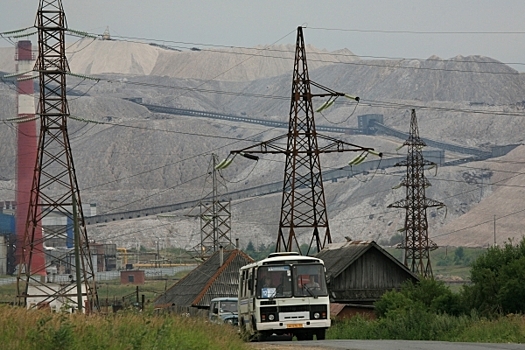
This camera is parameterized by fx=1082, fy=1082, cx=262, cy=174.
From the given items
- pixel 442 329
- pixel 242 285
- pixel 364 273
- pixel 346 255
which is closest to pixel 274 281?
pixel 242 285

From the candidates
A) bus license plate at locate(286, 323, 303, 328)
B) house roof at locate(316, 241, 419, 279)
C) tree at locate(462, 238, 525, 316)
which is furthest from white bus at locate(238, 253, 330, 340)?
house roof at locate(316, 241, 419, 279)

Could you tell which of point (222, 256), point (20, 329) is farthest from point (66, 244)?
A: point (20, 329)

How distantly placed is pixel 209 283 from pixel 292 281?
27.2 m

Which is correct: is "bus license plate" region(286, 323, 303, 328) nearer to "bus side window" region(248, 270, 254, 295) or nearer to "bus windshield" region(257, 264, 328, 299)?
"bus windshield" region(257, 264, 328, 299)

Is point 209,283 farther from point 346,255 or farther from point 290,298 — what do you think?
point 290,298

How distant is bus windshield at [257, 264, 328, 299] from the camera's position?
2619cm

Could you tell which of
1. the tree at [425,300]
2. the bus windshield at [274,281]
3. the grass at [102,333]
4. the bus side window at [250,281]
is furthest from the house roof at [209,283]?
the grass at [102,333]

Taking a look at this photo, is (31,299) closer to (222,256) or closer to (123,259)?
(222,256)

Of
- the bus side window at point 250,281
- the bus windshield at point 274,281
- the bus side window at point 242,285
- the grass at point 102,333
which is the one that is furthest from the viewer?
the bus side window at point 242,285

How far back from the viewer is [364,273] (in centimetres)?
4541

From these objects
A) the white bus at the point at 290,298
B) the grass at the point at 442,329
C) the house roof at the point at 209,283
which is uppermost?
the house roof at the point at 209,283

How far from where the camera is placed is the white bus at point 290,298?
85.4ft

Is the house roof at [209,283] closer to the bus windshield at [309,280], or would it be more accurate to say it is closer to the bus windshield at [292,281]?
the bus windshield at [292,281]

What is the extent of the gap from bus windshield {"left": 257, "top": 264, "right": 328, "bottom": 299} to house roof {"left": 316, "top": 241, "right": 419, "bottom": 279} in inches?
674
